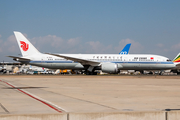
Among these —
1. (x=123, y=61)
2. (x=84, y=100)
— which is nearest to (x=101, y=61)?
(x=123, y=61)

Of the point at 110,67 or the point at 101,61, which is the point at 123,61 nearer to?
the point at 101,61

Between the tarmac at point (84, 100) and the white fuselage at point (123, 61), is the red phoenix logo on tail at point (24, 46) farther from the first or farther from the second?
the tarmac at point (84, 100)

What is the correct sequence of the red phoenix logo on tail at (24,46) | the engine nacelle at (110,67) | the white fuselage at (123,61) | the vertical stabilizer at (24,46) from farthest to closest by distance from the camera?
the red phoenix logo on tail at (24,46) → the vertical stabilizer at (24,46) → the white fuselage at (123,61) → the engine nacelle at (110,67)

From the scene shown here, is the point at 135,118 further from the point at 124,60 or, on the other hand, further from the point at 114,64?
the point at 124,60

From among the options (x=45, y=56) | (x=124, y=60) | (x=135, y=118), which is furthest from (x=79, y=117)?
(x=45, y=56)

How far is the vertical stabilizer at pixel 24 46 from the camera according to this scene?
42594 mm

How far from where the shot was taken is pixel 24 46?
42969mm

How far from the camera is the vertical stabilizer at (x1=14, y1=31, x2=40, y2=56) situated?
42.6 m

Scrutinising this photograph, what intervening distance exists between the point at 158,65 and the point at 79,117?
35416mm

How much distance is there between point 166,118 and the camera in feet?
19.7

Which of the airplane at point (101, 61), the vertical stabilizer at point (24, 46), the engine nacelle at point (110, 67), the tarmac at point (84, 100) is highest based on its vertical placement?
the vertical stabilizer at point (24, 46)

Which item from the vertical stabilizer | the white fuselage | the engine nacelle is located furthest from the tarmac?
the vertical stabilizer

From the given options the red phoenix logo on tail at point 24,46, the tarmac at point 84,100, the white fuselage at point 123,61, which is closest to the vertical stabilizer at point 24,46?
the red phoenix logo on tail at point 24,46

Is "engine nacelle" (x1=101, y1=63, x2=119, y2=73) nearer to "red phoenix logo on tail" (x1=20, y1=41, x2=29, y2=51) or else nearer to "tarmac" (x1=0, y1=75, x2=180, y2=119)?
"red phoenix logo on tail" (x1=20, y1=41, x2=29, y2=51)
